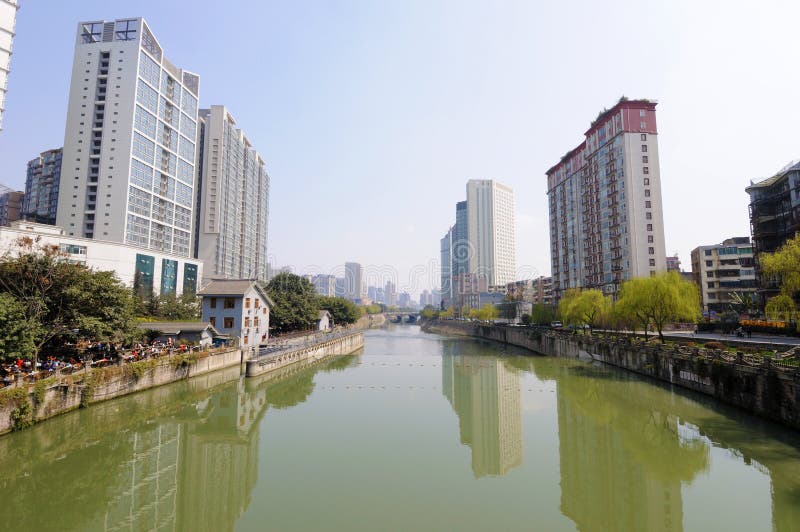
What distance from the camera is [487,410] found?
24562 millimetres

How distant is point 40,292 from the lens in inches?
823

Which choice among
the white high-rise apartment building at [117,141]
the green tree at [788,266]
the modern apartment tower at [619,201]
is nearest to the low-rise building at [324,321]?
the white high-rise apartment building at [117,141]

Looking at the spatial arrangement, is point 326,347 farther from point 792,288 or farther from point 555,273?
point 555,273

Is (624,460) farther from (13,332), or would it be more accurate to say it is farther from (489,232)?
(489,232)

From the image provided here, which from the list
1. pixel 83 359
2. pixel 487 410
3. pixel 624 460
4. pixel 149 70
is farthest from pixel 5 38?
pixel 624 460

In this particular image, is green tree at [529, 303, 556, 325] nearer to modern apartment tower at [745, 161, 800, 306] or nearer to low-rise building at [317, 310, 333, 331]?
modern apartment tower at [745, 161, 800, 306]

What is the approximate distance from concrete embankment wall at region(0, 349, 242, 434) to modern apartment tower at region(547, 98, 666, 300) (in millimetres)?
54849

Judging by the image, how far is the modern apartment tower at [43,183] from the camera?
295ft

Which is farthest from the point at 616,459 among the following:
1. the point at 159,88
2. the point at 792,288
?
the point at 159,88

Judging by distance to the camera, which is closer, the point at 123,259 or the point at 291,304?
the point at 291,304

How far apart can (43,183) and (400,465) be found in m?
113

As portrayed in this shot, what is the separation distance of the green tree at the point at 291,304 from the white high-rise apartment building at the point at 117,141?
2237 centimetres

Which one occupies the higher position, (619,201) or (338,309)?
(619,201)

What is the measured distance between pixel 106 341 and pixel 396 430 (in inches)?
675
